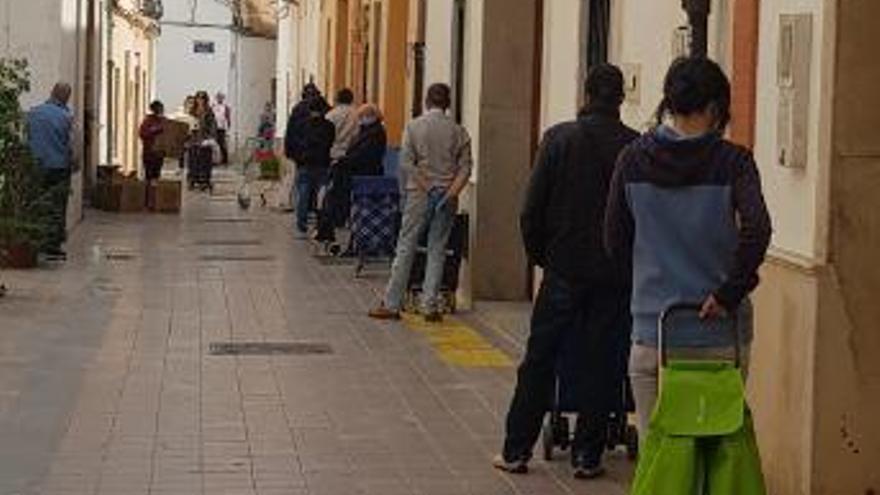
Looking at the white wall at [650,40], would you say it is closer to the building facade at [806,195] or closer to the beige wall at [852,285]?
the building facade at [806,195]

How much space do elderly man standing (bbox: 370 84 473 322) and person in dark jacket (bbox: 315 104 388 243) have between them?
5.30 m

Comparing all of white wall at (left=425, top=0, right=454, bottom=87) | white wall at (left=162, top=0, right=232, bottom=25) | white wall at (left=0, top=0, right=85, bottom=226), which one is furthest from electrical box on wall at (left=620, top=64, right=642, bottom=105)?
white wall at (left=162, top=0, right=232, bottom=25)

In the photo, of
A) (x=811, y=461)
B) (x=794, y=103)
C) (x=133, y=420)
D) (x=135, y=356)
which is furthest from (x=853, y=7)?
(x=135, y=356)

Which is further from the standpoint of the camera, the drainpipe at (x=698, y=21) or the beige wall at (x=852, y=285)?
the drainpipe at (x=698, y=21)

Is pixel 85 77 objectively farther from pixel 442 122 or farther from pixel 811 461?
pixel 811 461

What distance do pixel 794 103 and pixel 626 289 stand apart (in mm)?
1274

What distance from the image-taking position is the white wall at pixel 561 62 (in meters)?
13.3

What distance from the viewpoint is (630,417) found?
9.63 metres

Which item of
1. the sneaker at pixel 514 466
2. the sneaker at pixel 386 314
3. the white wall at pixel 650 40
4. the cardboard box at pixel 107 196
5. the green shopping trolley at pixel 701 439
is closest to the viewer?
the green shopping trolley at pixel 701 439

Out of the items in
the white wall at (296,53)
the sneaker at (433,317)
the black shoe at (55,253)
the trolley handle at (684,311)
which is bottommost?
the sneaker at (433,317)

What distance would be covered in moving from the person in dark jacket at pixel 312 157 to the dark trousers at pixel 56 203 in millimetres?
3844

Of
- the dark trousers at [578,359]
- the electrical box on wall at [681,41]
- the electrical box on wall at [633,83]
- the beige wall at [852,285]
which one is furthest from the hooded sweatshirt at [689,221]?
the electrical box on wall at [633,83]

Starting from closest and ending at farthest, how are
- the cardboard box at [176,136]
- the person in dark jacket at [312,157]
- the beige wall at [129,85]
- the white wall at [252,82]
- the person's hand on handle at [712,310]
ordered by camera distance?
the person's hand on handle at [712,310] < the person in dark jacket at [312,157] < the beige wall at [129,85] < the cardboard box at [176,136] < the white wall at [252,82]

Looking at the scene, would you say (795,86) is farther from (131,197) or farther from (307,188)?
(131,197)
